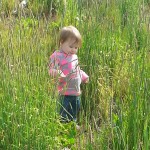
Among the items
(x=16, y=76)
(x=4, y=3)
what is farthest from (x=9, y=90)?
(x=4, y=3)

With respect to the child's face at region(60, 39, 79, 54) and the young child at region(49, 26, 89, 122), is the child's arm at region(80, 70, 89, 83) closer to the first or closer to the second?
the young child at region(49, 26, 89, 122)

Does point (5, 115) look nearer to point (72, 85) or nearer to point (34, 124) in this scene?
point (34, 124)

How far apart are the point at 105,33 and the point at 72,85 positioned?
1.87ft

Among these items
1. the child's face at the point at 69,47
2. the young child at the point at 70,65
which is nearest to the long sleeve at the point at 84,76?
the young child at the point at 70,65

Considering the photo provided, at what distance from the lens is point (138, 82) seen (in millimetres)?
2129

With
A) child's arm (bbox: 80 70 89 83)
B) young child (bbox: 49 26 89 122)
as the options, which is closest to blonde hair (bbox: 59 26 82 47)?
young child (bbox: 49 26 89 122)

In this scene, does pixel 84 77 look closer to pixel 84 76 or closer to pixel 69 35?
pixel 84 76

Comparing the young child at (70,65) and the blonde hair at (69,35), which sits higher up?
the blonde hair at (69,35)

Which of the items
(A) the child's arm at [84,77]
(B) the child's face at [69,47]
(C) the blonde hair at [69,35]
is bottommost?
(A) the child's arm at [84,77]

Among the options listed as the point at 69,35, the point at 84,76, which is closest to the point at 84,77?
the point at 84,76

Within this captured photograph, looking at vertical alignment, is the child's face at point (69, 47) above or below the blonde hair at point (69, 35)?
below

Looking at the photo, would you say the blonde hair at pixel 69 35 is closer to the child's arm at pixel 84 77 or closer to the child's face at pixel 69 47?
the child's face at pixel 69 47

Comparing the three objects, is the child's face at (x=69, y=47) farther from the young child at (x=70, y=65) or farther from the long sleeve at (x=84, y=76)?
the long sleeve at (x=84, y=76)

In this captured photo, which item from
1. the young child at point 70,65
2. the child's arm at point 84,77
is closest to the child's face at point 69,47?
the young child at point 70,65
